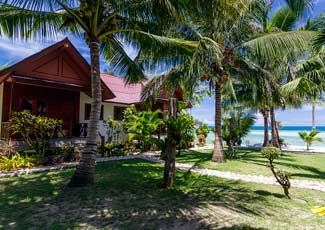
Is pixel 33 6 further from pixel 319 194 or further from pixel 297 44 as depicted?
pixel 319 194

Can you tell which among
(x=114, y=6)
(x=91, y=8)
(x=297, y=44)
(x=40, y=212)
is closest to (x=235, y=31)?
(x=297, y=44)

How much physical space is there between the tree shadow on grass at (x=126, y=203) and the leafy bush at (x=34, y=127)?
2.84 meters

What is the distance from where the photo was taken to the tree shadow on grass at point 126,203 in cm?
479

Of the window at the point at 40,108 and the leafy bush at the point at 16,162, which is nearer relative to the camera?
the leafy bush at the point at 16,162

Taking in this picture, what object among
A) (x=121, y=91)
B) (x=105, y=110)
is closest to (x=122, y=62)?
(x=105, y=110)

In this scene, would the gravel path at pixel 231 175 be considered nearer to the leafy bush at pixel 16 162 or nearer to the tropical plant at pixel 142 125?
the leafy bush at pixel 16 162

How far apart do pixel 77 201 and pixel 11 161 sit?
18.0 ft

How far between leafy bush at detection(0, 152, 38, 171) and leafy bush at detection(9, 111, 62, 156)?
76 centimetres

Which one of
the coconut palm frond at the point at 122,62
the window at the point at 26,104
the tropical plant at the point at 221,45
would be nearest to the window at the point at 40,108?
the window at the point at 26,104

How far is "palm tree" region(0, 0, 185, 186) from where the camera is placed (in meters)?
6.85

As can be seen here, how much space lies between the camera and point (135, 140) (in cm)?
1681

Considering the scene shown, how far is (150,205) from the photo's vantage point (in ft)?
19.0

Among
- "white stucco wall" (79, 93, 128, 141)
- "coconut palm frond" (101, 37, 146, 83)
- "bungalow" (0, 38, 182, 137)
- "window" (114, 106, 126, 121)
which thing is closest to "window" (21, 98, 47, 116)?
"bungalow" (0, 38, 182, 137)

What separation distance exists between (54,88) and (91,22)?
26.6 ft
